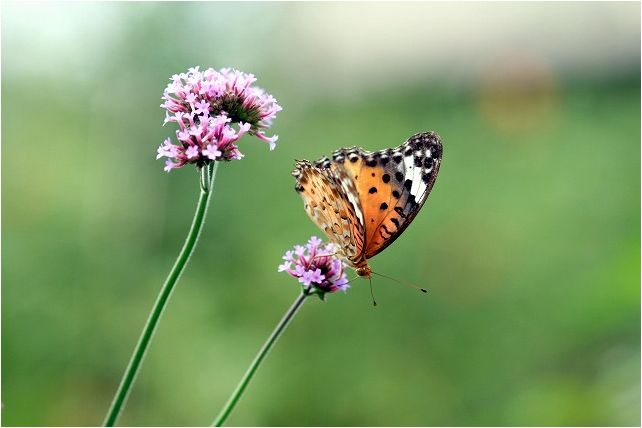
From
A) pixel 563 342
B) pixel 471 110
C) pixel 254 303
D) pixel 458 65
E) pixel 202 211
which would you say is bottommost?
pixel 202 211

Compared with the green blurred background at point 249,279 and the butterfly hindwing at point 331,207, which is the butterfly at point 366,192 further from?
the green blurred background at point 249,279

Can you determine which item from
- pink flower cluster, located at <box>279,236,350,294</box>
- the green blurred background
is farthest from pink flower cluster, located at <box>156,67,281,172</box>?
the green blurred background

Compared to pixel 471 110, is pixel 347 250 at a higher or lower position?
lower

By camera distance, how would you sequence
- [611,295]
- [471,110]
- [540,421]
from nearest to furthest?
[540,421] → [611,295] → [471,110]

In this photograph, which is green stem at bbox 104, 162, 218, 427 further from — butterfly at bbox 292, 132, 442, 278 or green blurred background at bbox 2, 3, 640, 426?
green blurred background at bbox 2, 3, 640, 426

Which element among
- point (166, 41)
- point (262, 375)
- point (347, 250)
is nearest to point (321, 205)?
point (347, 250)

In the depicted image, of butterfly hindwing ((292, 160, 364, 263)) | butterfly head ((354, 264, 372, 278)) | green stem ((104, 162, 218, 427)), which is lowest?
green stem ((104, 162, 218, 427))

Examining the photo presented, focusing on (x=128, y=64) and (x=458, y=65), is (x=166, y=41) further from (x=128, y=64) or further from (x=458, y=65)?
(x=458, y=65)

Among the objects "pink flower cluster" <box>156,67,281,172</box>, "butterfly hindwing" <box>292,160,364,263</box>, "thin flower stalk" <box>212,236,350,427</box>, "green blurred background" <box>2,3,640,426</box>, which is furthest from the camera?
"green blurred background" <box>2,3,640,426</box>
